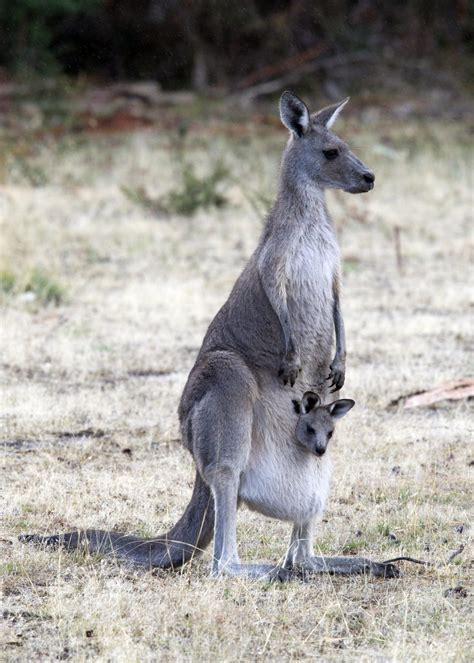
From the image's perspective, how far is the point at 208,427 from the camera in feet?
14.5

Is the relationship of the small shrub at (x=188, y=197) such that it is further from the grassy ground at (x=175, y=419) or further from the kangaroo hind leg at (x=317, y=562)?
the kangaroo hind leg at (x=317, y=562)

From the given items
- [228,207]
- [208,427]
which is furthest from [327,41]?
[208,427]

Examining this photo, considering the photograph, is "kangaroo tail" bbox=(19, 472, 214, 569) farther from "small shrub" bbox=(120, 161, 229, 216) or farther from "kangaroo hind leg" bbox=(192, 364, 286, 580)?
"small shrub" bbox=(120, 161, 229, 216)

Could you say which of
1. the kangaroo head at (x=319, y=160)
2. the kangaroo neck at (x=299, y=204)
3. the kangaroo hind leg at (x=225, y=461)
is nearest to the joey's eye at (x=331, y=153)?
the kangaroo head at (x=319, y=160)

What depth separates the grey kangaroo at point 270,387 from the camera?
4.41 metres

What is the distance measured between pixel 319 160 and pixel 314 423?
1273mm

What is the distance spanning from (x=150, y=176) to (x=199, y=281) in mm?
5466

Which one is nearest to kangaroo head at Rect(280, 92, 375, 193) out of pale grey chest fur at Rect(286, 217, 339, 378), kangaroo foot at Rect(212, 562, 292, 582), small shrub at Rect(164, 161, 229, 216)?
pale grey chest fur at Rect(286, 217, 339, 378)

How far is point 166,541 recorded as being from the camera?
459cm

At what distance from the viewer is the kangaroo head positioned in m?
5.23

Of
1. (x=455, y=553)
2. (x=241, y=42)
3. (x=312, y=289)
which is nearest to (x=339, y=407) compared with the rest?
(x=312, y=289)

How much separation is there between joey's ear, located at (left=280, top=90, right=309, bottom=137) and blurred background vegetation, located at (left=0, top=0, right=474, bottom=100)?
58.1 feet

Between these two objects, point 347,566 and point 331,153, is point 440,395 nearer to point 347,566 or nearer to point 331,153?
point 331,153

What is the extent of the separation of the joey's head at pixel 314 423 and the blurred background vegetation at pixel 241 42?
18634mm
